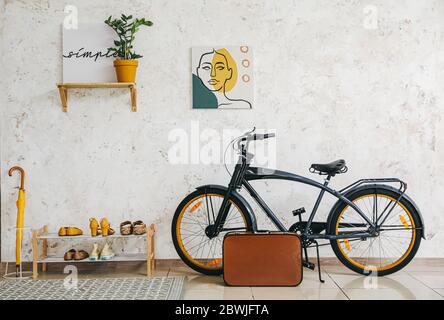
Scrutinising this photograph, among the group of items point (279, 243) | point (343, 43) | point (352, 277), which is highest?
point (343, 43)

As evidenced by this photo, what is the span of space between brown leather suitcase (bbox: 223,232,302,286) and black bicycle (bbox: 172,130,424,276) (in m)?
0.23

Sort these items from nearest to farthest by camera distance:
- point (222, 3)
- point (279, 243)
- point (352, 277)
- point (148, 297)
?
point (148, 297) → point (279, 243) → point (352, 277) → point (222, 3)

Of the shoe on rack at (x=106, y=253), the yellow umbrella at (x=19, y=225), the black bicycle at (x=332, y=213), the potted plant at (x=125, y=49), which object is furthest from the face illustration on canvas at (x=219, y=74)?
the yellow umbrella at (x=19, y=225)

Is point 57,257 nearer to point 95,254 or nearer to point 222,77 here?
point 95,254

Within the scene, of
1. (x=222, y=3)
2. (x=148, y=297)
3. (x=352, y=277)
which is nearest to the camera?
(x=148, y=297)

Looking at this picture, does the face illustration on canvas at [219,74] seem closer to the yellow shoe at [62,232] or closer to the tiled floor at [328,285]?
the tiled floor at [328,285]

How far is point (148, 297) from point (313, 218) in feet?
4.48

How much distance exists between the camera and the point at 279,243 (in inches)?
141

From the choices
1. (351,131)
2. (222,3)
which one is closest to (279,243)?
(351,131)

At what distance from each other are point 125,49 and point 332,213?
1.80m

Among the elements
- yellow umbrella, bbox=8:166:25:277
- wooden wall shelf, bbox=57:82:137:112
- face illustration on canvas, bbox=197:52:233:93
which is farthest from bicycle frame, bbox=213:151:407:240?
yellow umbrella, bbox=8:166:25:277

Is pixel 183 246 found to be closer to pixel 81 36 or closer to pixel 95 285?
pixel 95 285

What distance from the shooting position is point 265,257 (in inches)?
141

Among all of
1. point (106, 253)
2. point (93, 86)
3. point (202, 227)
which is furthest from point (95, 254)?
point (93, 86)
